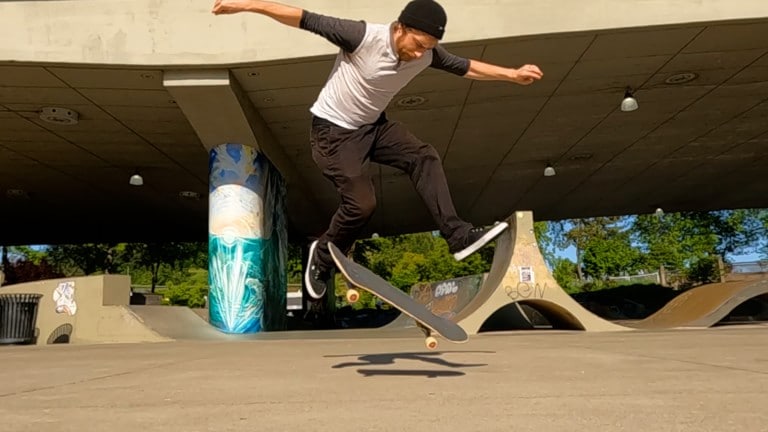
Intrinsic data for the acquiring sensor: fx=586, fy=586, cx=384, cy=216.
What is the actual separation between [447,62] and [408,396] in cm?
217

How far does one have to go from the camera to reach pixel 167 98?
1105 cm

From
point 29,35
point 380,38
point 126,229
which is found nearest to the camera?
point 380,38

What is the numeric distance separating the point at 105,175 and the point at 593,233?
40102mm

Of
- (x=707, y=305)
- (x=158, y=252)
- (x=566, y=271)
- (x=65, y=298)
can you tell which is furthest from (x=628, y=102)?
(x=566, y=271)

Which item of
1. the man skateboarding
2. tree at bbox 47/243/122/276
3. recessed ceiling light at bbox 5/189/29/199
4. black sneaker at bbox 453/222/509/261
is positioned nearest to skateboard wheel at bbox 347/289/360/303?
the man skateboarding

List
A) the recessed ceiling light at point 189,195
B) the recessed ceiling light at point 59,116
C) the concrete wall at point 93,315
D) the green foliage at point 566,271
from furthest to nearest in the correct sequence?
the green foliage at point 566,271 → the recessed ceiling light at point 189,195 → the recessed ceiling light at point 59,116 → the concrete wall at point 93,315

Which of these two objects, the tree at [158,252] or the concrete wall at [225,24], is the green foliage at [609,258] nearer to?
the tree at [158,252]

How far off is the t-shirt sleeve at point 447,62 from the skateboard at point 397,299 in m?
1.33

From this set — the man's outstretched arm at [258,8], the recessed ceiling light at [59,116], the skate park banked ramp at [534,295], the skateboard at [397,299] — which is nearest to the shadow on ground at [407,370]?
the skateboard at [397,299]

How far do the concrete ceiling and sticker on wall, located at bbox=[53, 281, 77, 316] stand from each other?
135 inches

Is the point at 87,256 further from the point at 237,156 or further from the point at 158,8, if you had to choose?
the point at 158,8

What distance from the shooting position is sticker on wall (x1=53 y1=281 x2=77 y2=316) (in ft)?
40.7

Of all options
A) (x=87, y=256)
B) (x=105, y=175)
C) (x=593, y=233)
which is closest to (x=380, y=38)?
(x=105, y=175)

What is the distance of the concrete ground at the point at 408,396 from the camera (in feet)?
6.11
